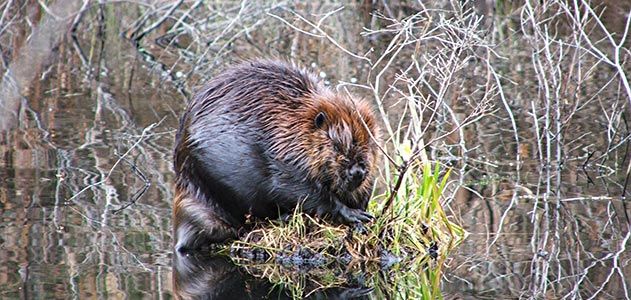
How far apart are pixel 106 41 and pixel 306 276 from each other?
862 cm

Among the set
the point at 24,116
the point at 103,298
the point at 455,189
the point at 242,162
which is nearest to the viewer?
the point at 103,298

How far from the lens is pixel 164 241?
4961mm

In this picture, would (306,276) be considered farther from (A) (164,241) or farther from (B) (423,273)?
(A) (164,241)

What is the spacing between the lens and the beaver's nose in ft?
15.2

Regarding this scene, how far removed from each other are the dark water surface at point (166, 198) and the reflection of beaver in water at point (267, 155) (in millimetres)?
246

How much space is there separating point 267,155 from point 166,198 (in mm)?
1180

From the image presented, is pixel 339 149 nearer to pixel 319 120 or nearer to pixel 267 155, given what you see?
pixel 319 120

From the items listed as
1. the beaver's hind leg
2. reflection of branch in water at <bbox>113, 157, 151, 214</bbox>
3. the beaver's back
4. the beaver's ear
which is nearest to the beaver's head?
the beaver's ear

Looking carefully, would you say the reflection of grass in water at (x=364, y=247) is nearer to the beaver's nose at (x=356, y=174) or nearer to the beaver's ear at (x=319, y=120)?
the beaver's nose at (x=356, y=174)

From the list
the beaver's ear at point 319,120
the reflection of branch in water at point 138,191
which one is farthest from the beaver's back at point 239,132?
the reflection of branch in water at point 138,191

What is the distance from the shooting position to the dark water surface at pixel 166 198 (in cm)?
422

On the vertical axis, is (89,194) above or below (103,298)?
above

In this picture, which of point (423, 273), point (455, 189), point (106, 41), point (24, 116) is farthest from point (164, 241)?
point (106, 41)

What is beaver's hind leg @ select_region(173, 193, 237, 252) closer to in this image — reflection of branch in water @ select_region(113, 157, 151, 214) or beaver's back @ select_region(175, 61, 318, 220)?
beaver's back @ select_region(175, 61, 318, 220)
